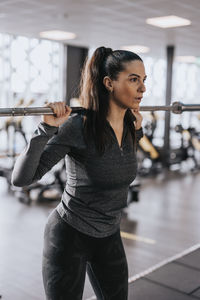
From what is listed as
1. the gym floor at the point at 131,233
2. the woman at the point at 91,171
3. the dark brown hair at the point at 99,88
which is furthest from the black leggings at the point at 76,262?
the gym floor at the point at 131,233

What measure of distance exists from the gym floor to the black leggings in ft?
4.18

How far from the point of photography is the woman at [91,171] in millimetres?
1153

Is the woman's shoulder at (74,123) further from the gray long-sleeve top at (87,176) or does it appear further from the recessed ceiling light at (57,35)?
→ the recessed ceiling light at (57,35)

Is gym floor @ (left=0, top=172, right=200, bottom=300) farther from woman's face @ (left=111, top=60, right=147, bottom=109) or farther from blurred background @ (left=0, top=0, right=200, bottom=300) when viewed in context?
woman's face @ (left=111, top=60, right=147, bottom=109)

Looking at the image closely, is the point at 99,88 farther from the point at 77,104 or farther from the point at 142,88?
the point at 77,104

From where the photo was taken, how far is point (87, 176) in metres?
1.15

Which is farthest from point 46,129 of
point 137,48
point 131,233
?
point 137,48

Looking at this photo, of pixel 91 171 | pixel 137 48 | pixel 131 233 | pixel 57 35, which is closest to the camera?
pixel 91 171

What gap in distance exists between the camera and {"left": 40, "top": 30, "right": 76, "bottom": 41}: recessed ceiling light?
6.77m

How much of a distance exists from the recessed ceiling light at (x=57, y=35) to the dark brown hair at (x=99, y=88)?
18.8ft

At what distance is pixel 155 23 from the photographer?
5.62 meters

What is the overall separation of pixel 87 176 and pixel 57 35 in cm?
629

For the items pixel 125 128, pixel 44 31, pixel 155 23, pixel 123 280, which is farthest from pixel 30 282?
pixel 44 31

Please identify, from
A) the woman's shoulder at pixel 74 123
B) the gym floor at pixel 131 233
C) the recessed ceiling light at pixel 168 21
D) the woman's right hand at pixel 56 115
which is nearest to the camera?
the woman's right hand at pixel 56 115
